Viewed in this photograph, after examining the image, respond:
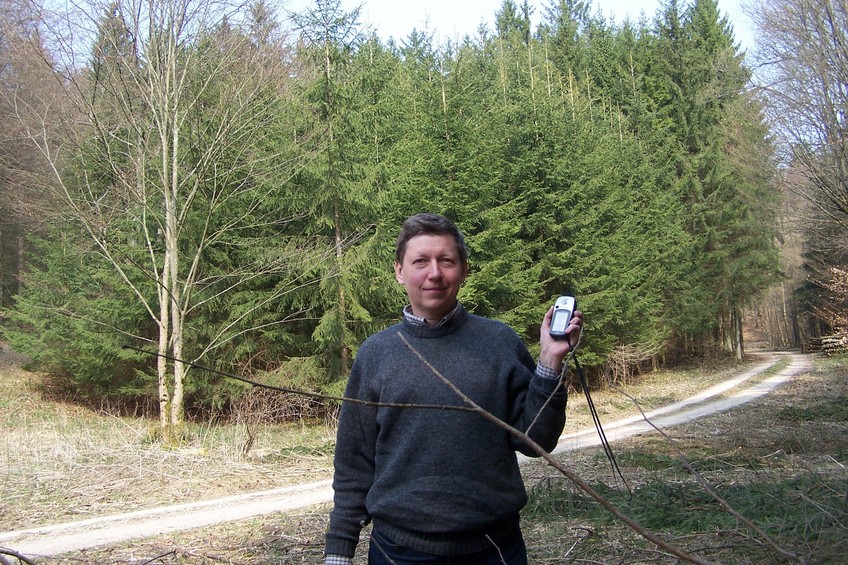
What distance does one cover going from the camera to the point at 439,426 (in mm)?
2139

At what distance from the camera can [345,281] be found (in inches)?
567

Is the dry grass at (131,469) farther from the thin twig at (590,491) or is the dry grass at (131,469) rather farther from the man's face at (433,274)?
the thin twig at (590,491)

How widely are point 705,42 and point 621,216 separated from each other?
49.8ft

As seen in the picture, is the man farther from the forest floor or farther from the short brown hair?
the forest floor

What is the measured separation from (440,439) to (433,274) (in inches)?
20.6

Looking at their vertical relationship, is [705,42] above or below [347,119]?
above

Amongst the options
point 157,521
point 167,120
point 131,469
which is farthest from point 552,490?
point 167,120

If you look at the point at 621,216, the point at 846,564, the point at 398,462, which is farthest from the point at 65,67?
the point at 621,216

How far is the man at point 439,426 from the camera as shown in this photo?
82.0 inches

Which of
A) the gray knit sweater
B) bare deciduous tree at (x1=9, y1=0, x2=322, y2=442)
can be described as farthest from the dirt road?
the gray knit sweater

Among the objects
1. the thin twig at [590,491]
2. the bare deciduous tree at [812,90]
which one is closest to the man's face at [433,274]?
the thin twig at [590,491]

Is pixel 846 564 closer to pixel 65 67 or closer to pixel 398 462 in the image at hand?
pixel 398 462

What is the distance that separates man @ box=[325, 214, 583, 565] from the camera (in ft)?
6.83

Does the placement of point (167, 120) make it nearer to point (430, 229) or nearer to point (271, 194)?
point (271, 194)
